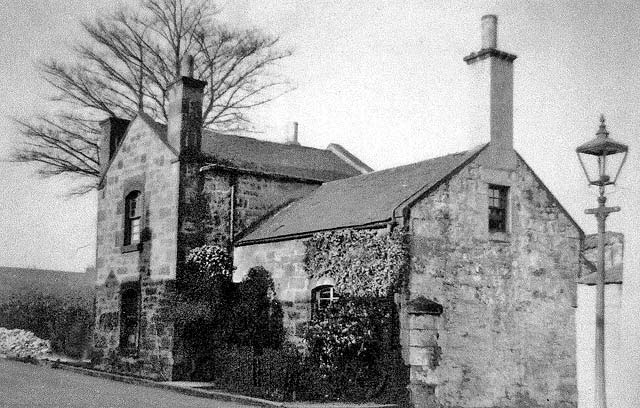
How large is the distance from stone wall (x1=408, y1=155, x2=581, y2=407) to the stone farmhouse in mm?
34

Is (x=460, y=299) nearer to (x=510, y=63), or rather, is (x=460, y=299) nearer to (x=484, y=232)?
(x=484, y=232)

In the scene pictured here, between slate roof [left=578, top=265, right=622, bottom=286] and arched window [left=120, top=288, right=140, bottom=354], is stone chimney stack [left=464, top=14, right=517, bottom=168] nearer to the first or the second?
slate roof [left=578, top=265, right=622, bottom=286]

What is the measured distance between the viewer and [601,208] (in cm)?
997

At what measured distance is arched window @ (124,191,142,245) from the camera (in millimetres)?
22434

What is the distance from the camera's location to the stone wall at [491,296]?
16.1 meters

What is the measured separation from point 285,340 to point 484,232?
5.40 m

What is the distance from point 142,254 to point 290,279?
5301mm

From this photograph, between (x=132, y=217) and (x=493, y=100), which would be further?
(x=132, y=217)

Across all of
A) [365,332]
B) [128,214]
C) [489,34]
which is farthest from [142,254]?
[489,34]

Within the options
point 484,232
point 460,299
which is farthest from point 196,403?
point 484,232

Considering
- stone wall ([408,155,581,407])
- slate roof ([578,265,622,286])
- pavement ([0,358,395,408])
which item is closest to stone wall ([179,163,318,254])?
pavement ([0,358,395,408])

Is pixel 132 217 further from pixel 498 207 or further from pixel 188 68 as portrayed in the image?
pixel 498 207

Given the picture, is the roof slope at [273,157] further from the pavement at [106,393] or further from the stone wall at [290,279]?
the pavement at [106,393]

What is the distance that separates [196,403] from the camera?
1484 cm
